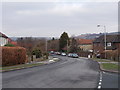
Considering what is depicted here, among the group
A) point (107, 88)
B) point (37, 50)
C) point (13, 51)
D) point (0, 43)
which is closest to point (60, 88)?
point (107, 88)

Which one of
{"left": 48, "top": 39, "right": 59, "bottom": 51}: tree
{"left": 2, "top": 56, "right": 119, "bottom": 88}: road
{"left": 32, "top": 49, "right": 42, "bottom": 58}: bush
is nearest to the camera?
{"left": 2, "top": 56, "right": 119, "bottom": 88}: road

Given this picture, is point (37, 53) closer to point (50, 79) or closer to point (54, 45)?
point (50, 79)

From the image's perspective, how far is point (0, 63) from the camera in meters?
26.8

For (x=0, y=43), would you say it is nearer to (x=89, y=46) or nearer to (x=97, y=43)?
(x=97, y=43)

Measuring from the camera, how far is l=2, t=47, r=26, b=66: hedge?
2717 centimetres

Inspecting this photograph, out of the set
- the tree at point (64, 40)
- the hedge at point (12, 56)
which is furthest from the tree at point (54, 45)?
the hedge at point (12, 56)

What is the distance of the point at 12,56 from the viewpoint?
95.0 feet

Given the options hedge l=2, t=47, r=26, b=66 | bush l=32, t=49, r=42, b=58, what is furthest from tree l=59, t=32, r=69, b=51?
hedge l=2, t=47, r=26, b=66

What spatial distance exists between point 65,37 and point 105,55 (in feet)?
163

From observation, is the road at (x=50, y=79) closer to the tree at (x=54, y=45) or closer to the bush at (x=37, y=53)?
the bush at (x=37, y=53)

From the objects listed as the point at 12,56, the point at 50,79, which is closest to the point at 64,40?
the point at 12,56

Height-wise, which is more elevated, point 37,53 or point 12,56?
point 12,56

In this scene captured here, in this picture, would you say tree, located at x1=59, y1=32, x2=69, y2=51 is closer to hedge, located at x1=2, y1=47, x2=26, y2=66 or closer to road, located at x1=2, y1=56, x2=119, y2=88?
hedge, located at x1=2, y1=47, x2=26, y2=66

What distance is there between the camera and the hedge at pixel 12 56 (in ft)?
89.1
